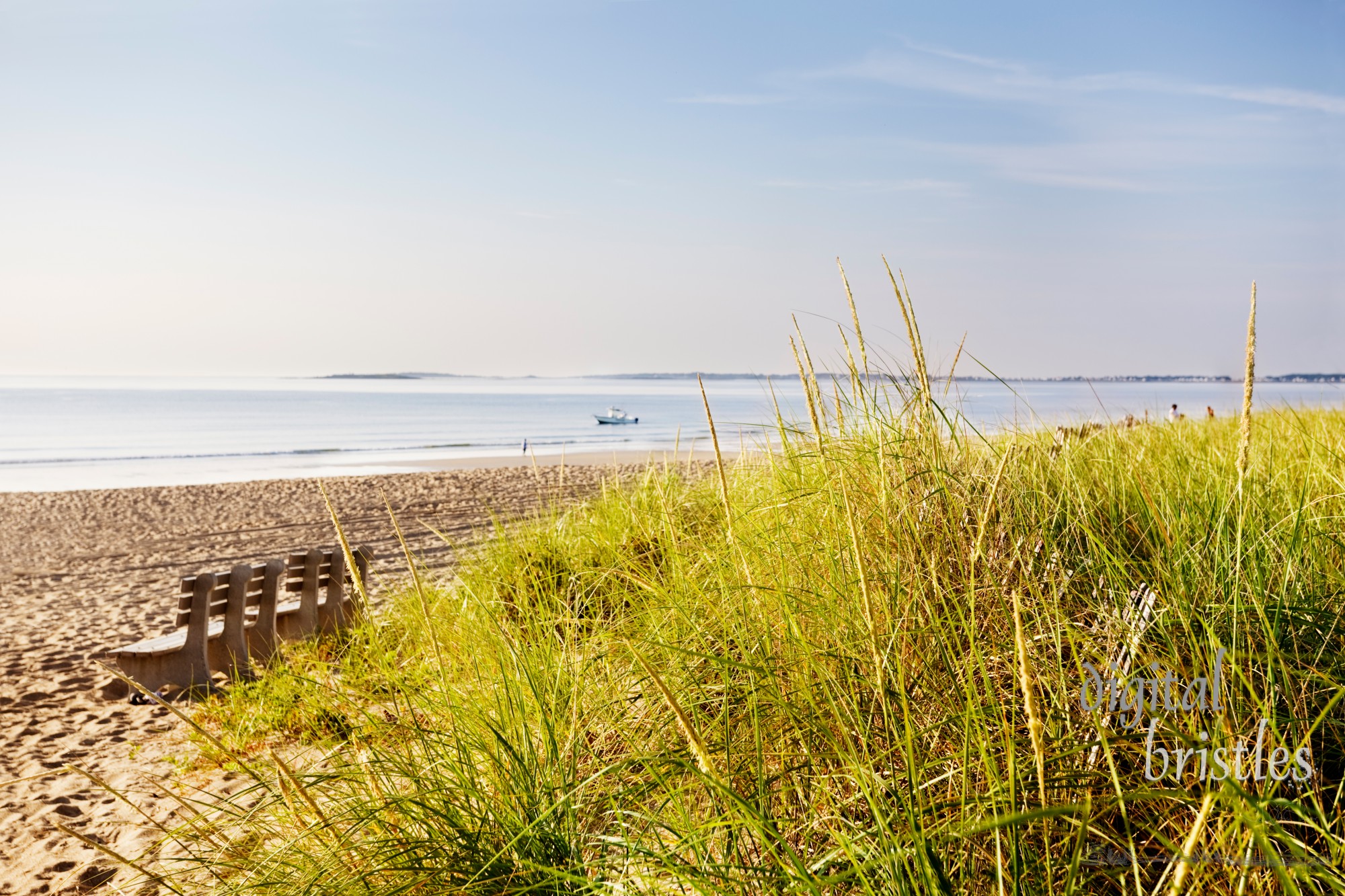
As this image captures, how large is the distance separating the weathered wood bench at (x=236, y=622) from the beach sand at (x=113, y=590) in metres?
0.34

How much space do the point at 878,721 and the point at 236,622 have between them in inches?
227

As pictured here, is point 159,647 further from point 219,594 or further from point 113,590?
point 113,590

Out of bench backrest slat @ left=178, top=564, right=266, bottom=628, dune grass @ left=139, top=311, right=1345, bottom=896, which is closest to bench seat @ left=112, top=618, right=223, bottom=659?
bench backrest slat @ left=178, top=564, right=266, bottom=628

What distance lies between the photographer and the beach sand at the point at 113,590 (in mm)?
4098

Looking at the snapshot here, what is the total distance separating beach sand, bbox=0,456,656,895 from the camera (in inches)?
161

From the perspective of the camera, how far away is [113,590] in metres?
10.5

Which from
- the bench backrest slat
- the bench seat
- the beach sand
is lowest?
the beach sand

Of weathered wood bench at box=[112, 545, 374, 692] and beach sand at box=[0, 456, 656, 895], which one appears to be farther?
weathered wood bench at box=[112, 545, 374, 692]

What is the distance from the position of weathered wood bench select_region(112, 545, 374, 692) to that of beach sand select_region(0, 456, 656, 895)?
336mm

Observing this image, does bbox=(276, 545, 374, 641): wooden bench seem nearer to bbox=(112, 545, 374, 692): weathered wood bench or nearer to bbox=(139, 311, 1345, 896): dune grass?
bbox=(112, 545, 374, 692): weathered wood bench

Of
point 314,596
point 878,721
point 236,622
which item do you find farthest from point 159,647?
point 878,721

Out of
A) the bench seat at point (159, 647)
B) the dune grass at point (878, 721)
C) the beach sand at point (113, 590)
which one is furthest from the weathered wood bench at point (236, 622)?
the dune grass at point (878, 721)

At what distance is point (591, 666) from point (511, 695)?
49 cm

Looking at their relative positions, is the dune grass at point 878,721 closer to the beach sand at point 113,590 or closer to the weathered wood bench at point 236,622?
the beach sand at point 113,590
